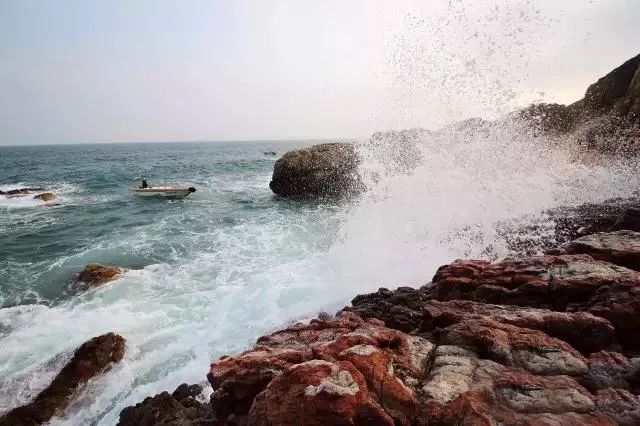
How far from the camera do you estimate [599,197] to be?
12344 millimetres

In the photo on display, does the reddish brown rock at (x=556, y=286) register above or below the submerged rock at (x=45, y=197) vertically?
above

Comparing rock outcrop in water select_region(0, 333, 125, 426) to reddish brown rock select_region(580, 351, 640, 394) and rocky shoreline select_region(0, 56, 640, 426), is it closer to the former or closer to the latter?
rocky shoreline select_region(0, 56, 640, 426)

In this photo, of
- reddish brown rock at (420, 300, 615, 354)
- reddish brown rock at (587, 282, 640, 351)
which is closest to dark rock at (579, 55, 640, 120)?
reddish brown rock at (587, 282, 640, 351)

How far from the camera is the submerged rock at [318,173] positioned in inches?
974

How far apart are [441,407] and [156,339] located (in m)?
7.12

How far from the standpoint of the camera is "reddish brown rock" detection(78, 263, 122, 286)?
11.5 metres

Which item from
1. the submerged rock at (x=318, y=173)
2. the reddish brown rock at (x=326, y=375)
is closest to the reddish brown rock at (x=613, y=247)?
the reddish brown rock at (x=326, y=375)

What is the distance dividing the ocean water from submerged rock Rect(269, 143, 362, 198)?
3.29 m

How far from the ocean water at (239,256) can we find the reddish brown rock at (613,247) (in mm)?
2623

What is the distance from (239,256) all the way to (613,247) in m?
11.3

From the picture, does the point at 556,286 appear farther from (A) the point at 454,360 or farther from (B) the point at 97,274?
(B) the point at 97,274

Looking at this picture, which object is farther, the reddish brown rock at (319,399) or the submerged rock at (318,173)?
the submerged rock at (318,173)

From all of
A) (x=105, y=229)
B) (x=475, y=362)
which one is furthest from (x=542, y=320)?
(x=105, y=229)

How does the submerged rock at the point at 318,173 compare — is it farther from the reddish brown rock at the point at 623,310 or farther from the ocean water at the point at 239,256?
the reddish brown rock at the point at 623,310
